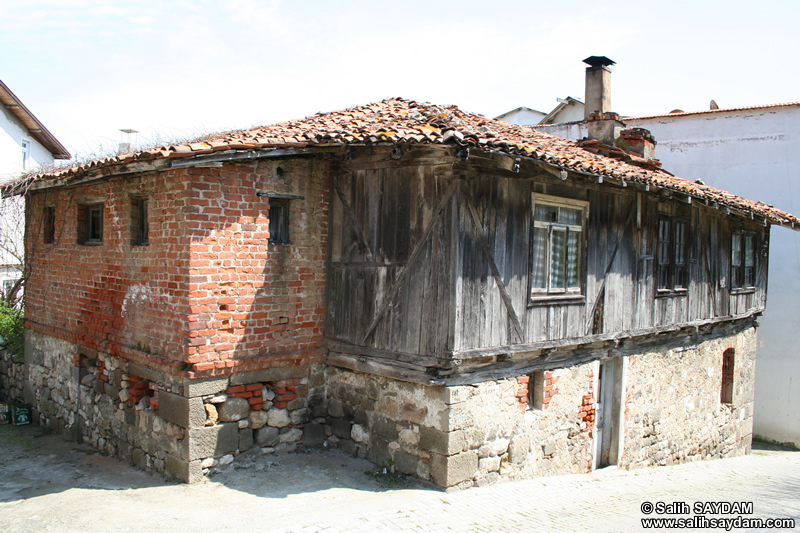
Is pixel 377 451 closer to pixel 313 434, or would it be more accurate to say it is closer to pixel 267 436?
pixel 313 434

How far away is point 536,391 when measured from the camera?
28.1 feet

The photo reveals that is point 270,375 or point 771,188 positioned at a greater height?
point 771,188

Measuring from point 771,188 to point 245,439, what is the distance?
48.9 ft

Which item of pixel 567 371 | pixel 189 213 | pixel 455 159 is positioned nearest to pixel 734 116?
pixel 567 371

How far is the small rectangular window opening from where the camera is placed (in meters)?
8.49

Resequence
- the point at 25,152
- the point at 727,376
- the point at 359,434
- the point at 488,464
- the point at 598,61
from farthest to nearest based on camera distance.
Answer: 1. the point at 25,152
2. the point at 598,61
3. the point at 727,376
4. the point at 359,434
5. the point at 488,464

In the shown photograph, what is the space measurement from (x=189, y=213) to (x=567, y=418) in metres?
5.94

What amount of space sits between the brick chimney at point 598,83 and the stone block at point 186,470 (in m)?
11.6

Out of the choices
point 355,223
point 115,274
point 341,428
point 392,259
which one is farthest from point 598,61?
point 115,274

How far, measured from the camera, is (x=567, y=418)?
895 centimetres

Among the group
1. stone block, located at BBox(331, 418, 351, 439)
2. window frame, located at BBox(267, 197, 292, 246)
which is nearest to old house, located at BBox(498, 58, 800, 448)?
window frame, located at BBox(267, 197, 292, 246)

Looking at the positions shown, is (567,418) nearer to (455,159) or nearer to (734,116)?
(455,159)

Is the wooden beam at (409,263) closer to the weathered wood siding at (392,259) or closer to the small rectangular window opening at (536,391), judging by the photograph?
the weathered wood siding at (392,259)

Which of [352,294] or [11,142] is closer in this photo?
[352,294]
